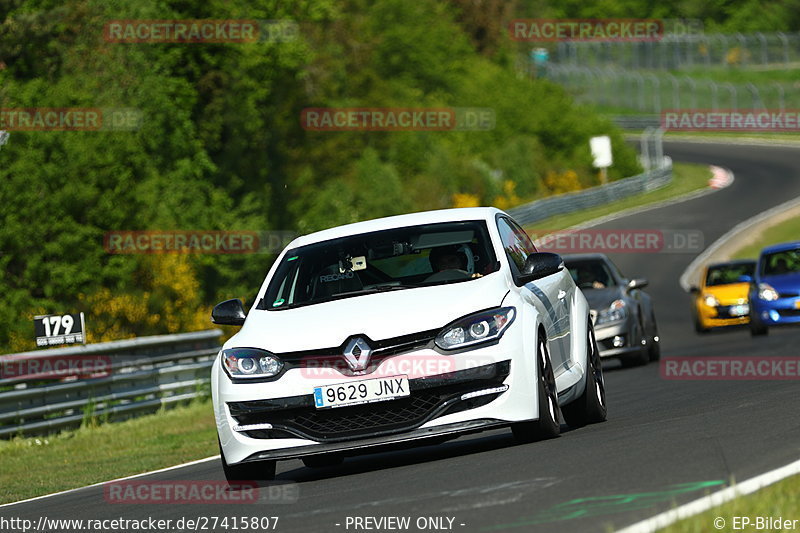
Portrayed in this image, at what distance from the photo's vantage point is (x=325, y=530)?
7359 mm

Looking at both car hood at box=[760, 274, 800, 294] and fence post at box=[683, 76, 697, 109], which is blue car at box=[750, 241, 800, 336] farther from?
fence post at box=[683, 76, 697, 109]

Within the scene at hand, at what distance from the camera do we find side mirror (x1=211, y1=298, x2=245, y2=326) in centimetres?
1065

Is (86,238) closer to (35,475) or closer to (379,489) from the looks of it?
(35,475)

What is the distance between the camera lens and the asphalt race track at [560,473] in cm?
714

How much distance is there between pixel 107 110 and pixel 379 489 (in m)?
36.7

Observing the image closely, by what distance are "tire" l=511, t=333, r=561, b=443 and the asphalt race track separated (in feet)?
0.35

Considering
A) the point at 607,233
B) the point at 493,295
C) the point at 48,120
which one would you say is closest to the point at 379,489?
the point at 493,295

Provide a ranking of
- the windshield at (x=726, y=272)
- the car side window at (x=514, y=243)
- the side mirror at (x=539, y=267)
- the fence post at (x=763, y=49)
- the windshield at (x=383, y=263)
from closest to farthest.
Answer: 1. the side mirror at (x=539, y=267)
2. the windshield at (x=383, y=263)
3. the car side window at (x=514, y=243)
4. the windshield at (x=726, y=272)
5. the fence post at (x=763, y=49)

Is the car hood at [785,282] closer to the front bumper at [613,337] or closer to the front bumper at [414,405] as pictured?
the front bumper at [613,337]

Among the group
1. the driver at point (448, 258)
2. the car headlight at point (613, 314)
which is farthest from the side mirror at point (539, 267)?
the car headlight at point (613, 314)

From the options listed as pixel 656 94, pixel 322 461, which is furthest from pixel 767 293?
pixel 656 94

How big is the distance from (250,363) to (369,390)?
2.74ft

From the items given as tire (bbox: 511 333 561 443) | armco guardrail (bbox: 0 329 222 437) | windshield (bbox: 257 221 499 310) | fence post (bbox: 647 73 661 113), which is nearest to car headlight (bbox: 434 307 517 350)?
tire (bbox: 511 333 561 443)

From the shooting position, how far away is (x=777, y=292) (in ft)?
84.3
